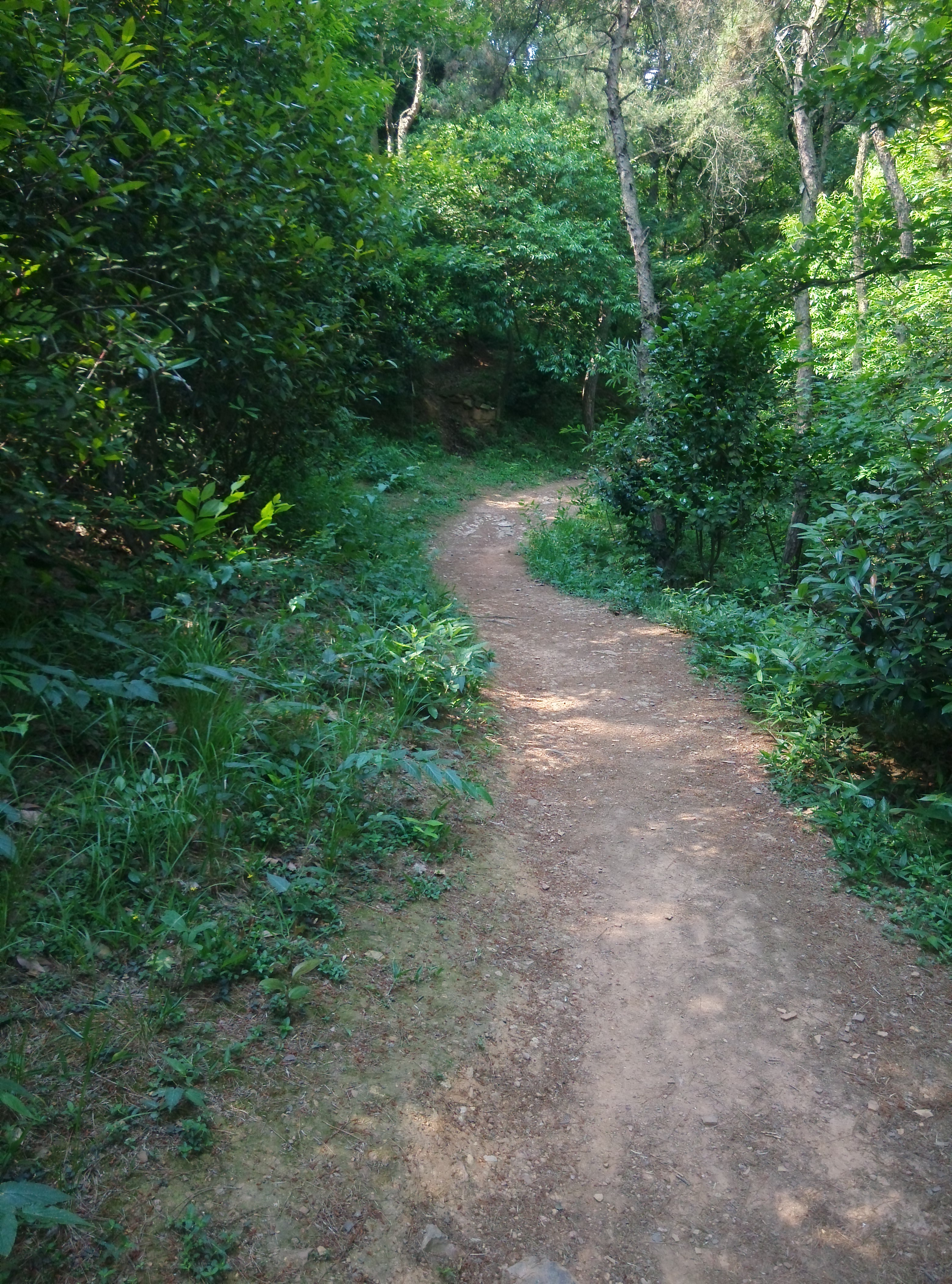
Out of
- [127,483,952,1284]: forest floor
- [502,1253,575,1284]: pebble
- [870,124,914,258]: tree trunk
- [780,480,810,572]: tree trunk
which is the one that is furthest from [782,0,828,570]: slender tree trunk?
[502,1253,575,1284]: pebble

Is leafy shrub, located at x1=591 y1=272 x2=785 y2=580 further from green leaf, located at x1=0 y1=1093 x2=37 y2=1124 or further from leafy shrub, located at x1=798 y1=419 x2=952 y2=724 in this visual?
green leaf, located at x1=0 y1=1093 x2=37 y2=1124

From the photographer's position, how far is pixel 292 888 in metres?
3.41

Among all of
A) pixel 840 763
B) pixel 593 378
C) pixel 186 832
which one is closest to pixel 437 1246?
pixel 186 832

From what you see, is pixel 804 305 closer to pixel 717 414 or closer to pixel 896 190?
pixel 896 190

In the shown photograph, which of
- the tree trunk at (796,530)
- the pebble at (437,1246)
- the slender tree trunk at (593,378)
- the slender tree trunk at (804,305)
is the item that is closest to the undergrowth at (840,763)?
the tree trunk at (796,530)

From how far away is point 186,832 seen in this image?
338 centimetres

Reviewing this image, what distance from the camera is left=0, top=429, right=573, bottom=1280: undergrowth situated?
241cm

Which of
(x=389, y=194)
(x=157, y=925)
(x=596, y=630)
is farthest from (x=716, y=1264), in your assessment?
(x=389, y=194)

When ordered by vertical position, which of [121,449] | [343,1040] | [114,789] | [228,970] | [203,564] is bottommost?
[343,1040]

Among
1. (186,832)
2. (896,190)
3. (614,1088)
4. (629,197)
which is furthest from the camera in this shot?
(896,190)

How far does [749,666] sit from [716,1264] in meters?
4.63

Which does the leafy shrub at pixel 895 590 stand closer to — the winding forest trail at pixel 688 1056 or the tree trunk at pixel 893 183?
the winding forest trail at pixel 688 1056

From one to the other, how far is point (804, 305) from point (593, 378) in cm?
1043

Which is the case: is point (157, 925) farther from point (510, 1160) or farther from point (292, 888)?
point (510, 1160)
